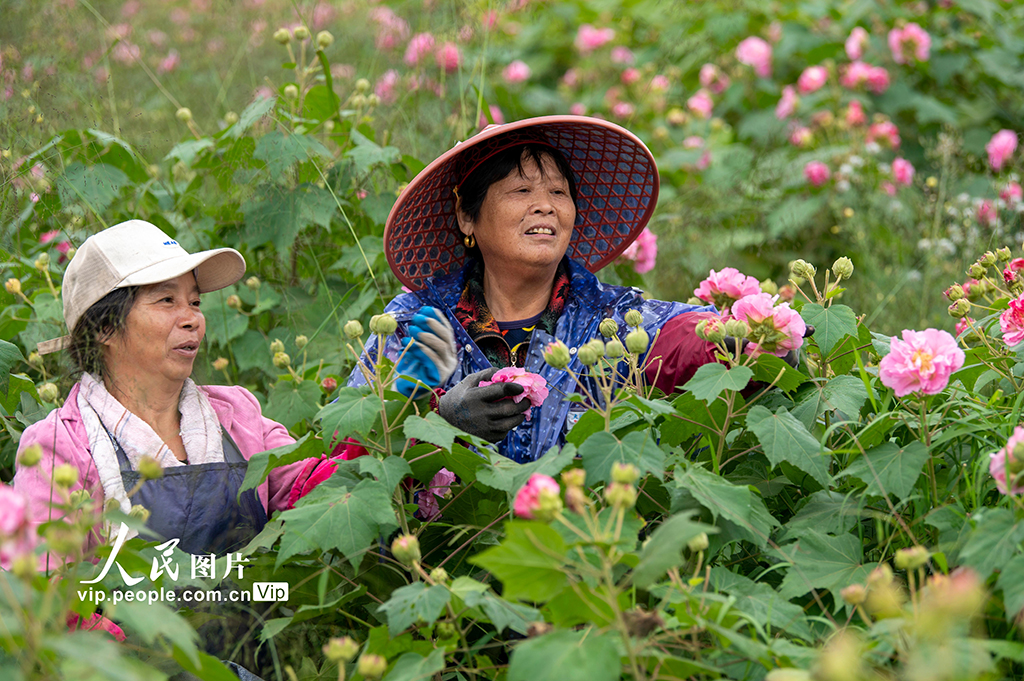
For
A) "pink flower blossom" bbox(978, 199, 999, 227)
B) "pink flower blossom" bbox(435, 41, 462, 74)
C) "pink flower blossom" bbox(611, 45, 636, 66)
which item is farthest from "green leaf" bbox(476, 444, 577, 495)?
"pink flower blossom" bbox(611, 45, 636, 66)

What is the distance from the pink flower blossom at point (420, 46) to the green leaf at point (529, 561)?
292 centimetres

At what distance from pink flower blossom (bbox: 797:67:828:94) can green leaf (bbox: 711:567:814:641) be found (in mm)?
4059

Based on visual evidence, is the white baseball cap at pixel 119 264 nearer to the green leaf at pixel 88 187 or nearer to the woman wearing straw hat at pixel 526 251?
the woman wearing straw hat at pixel 526 251

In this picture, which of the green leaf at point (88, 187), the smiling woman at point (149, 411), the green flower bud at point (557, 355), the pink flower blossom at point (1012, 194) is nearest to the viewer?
the green flower bud at point (557, 355)

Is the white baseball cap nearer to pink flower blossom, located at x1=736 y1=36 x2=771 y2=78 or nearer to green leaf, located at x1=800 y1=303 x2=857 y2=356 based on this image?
green leaf, located at x1=800 y1=303 x2=857 y2=356

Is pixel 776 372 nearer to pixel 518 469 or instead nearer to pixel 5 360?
pixel 518 469

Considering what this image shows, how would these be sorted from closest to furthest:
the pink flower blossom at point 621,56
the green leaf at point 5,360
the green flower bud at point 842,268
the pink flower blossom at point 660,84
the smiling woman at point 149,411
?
the green flower bud at point 842,268
the smiling woman at point 149,411
the green leaf at point 5,360
the pink flower blossom at point 660,84
the pink flower blossom at point 621,56

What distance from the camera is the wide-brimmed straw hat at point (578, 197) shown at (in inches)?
99.6

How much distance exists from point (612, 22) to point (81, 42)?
352 cm

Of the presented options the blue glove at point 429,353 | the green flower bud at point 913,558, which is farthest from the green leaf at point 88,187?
the green flower bud at point 913,558

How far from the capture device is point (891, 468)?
170cm

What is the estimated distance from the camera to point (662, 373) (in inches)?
87.7

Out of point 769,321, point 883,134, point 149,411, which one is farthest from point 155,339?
point 883,134

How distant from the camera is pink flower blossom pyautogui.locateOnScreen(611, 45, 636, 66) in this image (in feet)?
19.4
